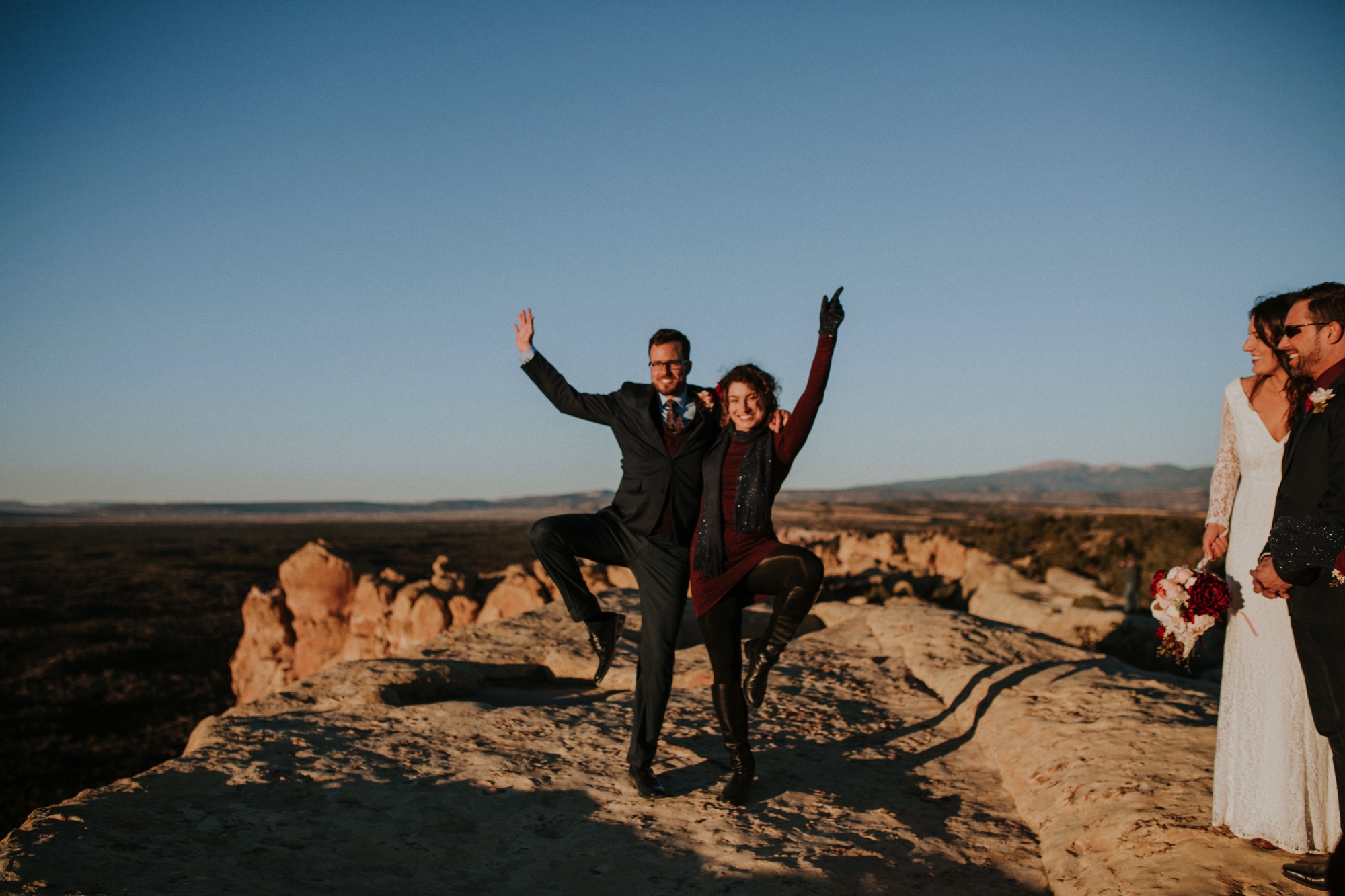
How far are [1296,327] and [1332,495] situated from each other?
674 millimetres

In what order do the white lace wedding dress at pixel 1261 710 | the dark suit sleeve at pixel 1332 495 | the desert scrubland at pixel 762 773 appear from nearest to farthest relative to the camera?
the dark suit sleeve at pixel 1332 495 < the white lace wedding dress at pixel 1261 710 < the desert scrubland at pixel 762 773

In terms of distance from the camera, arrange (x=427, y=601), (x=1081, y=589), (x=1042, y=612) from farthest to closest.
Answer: (x=1081, y=589) → (x=427, y=601) → (x=1042, y=612)

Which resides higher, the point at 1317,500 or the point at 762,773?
the point at 1317,500

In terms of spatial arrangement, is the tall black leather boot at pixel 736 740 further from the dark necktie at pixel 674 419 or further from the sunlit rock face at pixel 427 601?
the sunlit rock face at pixel 427 601

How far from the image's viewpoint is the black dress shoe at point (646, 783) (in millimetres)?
4168

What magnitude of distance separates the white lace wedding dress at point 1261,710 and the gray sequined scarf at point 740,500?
75.8 inches

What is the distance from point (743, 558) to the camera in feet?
13.8

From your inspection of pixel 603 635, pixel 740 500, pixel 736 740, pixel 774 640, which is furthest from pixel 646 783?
pixel 740 500

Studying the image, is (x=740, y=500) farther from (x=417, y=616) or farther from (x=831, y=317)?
(x=417, y=616)

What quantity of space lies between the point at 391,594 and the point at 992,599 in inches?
415

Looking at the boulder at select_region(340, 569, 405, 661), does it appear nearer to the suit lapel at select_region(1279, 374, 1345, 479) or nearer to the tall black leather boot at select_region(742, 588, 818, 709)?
the tall black leather boot at select_region(742, 588, 818, 709)


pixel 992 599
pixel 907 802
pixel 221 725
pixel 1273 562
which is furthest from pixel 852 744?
pixel 992 599

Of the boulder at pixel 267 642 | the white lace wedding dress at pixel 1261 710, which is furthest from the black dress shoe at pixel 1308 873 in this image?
the boulder at pixel 267 642

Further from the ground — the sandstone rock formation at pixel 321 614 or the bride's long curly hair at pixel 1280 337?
the bride's long curly hair at pixel 1280 337
